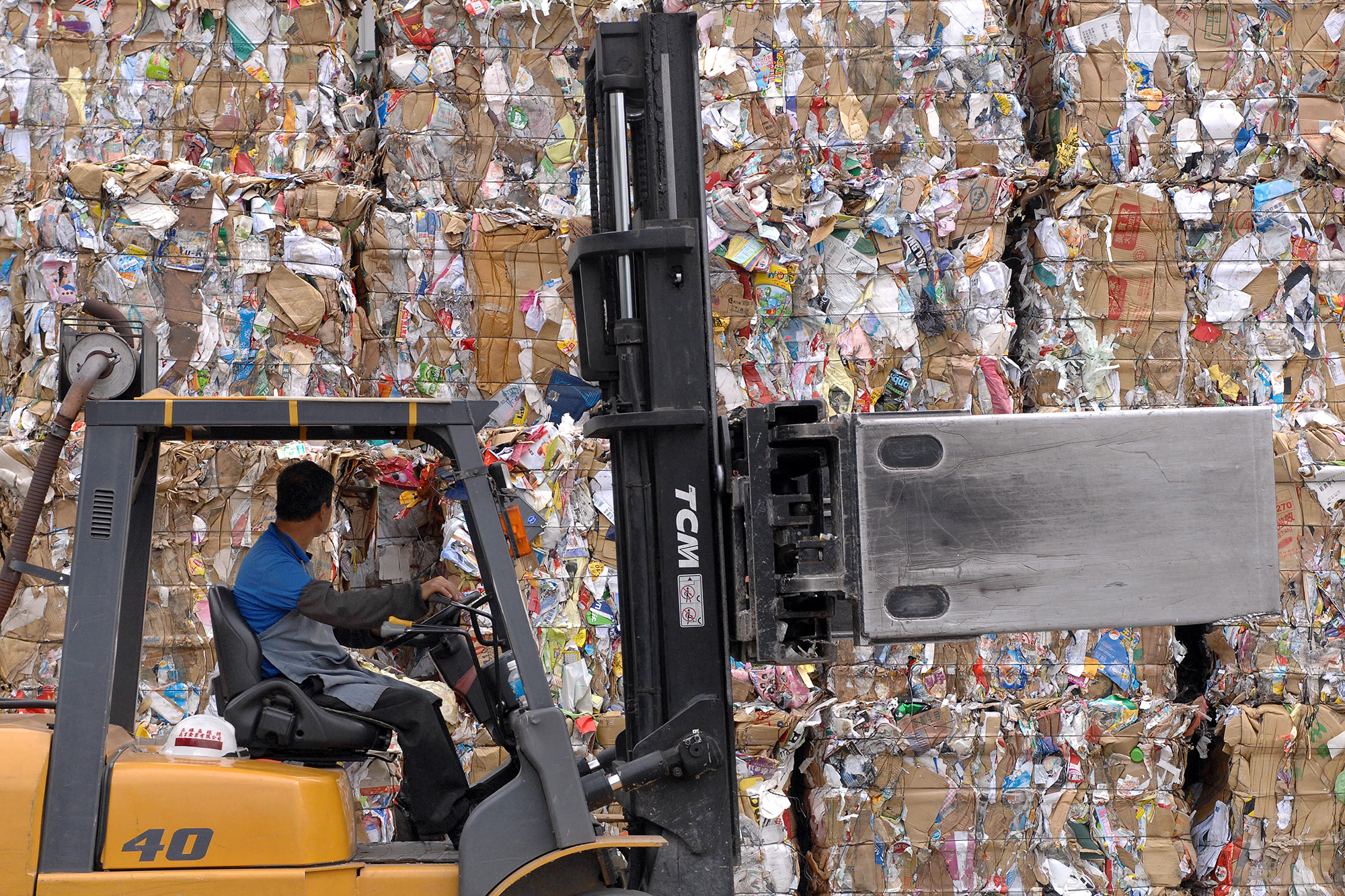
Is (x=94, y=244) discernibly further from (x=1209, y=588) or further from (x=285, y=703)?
(x=1209, y=588)

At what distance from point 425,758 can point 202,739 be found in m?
0.54

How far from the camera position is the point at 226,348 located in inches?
168

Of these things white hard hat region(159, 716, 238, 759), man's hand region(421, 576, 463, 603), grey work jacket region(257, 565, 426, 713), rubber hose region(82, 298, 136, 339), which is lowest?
white hard hat region(159, 716, 238, 759)

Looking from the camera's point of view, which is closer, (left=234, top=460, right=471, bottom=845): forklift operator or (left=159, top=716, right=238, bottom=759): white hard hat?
(left=159, top=716, right=238, bottom=759): white hard hat

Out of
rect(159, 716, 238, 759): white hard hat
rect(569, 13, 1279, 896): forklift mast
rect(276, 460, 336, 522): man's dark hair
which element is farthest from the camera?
rect(276, 460, 336, 522): man's dark hair

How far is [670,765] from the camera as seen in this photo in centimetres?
277

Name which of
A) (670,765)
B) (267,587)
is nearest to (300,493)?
(267,587)

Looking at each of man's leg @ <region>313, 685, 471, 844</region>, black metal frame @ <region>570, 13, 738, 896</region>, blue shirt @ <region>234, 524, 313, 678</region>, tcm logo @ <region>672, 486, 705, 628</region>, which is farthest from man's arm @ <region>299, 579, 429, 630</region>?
tcm logo @ <region>672, 486, 705, 628</region>

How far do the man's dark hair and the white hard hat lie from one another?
553 mm

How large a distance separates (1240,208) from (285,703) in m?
4.19

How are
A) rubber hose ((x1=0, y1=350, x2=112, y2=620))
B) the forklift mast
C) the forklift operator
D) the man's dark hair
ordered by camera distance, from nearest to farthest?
rubber hose ((x1=0, y1=350, x2=112, y2=620)), the forklift mast, the forklift operator, the man's dark hair

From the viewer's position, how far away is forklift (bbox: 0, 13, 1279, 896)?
2424mm

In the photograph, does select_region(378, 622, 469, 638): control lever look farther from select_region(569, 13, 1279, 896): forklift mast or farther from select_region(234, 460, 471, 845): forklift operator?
select_region(569, 13, 1279, 896): forklift mast

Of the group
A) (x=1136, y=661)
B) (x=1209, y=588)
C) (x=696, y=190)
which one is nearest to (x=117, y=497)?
(x=696, y=190)
